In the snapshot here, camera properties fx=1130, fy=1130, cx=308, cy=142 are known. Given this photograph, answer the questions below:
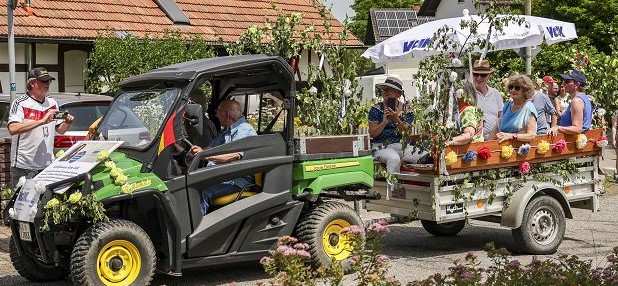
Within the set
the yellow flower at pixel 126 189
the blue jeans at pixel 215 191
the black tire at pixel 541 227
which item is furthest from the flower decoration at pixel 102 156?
the black tire at pixel 541 227

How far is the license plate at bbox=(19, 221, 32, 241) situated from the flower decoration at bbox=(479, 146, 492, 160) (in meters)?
4.19

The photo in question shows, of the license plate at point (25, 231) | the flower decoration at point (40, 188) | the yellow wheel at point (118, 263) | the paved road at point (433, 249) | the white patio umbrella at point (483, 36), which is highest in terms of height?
the white patio umbrella at point (483, 36)

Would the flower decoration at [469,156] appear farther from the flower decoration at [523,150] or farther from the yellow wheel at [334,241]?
the yellow wheel at [334,241]

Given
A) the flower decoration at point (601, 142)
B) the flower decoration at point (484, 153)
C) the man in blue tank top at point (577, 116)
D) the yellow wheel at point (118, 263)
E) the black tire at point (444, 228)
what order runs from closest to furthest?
the yellow wheel at point (118, 263) < the flower decoration at point (484, 153) < the man in blue tank top at point (577, 116) < the flower decoration at point (601, 142) < the black tire at point (444, 228)

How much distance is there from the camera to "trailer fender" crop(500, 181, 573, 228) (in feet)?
34.5

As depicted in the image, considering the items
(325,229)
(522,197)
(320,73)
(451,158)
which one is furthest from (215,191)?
(522,197)

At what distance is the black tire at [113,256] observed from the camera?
8.23 meters

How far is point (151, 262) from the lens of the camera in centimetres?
854

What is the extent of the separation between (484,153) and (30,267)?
13.7 feet

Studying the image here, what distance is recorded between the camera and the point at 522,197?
10586 millimetres

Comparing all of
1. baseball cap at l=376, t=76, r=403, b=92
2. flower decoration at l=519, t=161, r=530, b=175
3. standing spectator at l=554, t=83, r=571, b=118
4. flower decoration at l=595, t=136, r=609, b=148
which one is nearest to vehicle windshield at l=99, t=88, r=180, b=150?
baseball cap at l=376, t=76, r=403, b=92

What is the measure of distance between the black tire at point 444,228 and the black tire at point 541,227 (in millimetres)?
1256

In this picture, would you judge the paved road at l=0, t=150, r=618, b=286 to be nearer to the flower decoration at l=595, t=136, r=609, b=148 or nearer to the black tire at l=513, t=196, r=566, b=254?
the black tire at l=513, t=196, r=566, b=254

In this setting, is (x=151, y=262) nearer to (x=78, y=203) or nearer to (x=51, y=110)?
(x=78, y=203)
